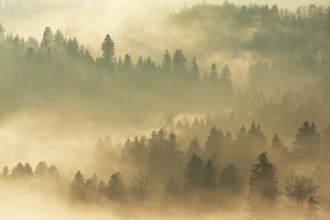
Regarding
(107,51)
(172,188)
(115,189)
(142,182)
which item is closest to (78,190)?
(115,189)

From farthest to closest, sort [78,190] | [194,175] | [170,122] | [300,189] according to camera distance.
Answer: [170,122], [78,190], [194,175], [300,189]

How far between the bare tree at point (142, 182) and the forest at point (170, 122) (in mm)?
247

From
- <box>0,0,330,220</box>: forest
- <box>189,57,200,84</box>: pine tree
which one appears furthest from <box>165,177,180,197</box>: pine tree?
<box>189,57,200,84</box>: pine tree

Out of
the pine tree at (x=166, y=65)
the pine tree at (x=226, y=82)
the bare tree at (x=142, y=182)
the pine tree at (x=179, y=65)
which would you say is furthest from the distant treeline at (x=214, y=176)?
the pine tree at (x=166, y=65)

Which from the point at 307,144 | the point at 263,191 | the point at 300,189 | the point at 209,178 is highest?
the point at 307,144

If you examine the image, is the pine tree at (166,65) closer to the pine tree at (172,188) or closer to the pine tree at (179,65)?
the pine tree at (179,65)

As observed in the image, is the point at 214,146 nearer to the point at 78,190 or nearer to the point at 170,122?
the point at 78,190

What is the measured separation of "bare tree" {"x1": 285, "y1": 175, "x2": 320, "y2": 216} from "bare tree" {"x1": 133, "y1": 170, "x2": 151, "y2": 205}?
22939mm

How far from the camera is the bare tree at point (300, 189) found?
6719cm

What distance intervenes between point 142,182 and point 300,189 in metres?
26.6

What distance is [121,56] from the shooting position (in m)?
157

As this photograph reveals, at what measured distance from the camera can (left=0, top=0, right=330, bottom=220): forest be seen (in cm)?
7456

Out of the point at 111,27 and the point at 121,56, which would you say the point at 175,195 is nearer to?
the point at 121,56

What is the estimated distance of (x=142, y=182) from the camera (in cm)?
8400
